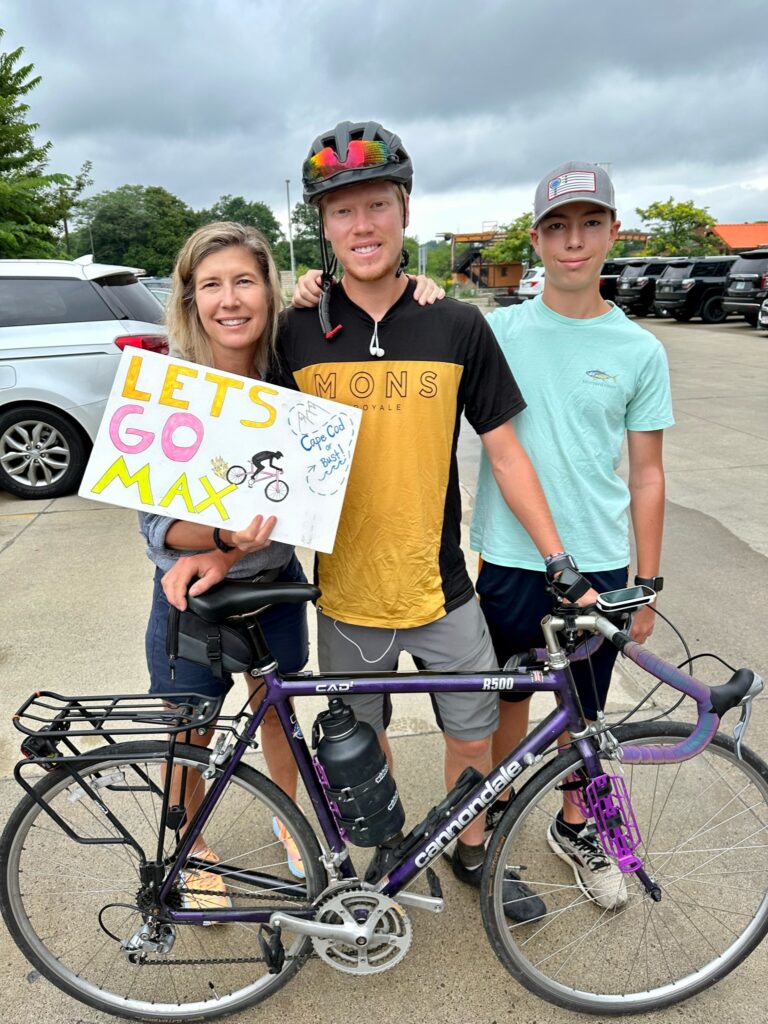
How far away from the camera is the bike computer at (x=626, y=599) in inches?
63.8

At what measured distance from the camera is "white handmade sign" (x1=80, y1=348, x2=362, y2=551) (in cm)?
162

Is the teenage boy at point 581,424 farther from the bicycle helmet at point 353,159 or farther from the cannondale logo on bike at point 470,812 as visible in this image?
the bicycle helmet at point 353,159

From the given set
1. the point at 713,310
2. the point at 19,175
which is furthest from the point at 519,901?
the point at 713,310

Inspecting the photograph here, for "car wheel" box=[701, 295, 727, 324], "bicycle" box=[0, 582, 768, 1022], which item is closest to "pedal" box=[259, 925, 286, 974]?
"bicycle" box=[0, 582, 768, 1022]

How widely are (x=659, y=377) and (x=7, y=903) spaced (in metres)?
2.14

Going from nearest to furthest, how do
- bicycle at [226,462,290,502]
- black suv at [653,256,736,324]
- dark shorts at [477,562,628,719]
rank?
bicycle at [226,462,290,502] → dark shorts at [477,562,628,719] → black suv at [653,256,736,324]

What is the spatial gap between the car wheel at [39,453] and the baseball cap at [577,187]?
5.18 metres

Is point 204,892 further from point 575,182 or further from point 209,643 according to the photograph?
point 575,182

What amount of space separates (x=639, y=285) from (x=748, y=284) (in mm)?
6137

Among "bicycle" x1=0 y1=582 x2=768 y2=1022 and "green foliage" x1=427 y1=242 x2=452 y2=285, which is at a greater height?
"green foliage" x1=427 y1=242 x2=452 y2=285

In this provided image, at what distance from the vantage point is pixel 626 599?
5.33 feet

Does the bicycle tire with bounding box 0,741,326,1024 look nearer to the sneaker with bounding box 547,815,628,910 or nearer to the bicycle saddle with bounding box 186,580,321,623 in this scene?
the bicycle saddle with bounding box 186,580,321,623

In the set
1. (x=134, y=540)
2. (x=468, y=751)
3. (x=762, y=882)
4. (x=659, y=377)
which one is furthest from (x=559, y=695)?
(x=134, y=540)

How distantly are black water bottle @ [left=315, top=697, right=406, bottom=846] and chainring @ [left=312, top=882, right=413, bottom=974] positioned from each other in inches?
5.7
